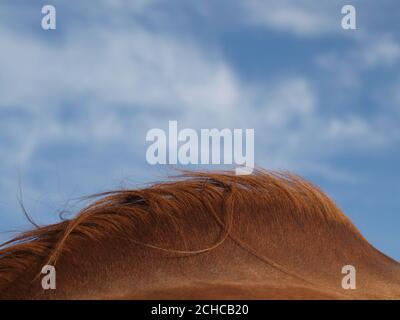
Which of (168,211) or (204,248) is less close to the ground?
(168,211)

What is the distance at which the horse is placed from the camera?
2.14 metres

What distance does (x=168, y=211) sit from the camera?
2.29m

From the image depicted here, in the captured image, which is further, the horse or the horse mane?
the horse mane

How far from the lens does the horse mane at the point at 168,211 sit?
2.26 meters

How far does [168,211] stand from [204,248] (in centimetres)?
19

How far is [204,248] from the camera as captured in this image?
221cm

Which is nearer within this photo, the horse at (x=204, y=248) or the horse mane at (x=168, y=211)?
the horse at (x=204, y=248)

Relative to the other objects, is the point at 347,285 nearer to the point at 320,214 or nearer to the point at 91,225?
the point at 320,214

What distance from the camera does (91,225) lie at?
2.31 metres

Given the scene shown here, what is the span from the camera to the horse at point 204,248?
2.14m
